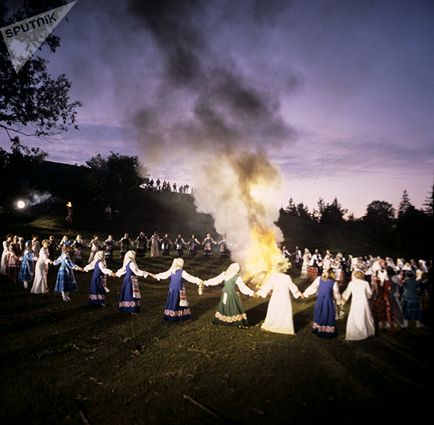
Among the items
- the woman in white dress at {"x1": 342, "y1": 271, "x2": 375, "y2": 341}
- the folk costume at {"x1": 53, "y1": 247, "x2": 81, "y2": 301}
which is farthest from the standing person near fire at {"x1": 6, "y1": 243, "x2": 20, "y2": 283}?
the woman in white dress at {"x1": 342, "y1": 271, "x2": 375, "y2": 341}

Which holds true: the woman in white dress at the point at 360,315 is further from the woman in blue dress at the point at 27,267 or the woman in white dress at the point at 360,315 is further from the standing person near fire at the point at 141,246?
the standing person near fire at the point at 141,246

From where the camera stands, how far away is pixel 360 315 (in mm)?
10305

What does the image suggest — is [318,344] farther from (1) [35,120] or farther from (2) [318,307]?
(1) [35,120]

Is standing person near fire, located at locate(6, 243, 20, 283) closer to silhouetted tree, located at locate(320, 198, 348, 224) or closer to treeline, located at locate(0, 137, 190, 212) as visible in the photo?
treeline, located at locate(0, 137, 190, 212)

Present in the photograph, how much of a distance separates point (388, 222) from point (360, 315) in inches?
3623

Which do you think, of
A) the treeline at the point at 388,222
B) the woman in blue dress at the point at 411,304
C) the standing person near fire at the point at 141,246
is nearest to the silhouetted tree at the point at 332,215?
→ the treeline at the point at 388,222

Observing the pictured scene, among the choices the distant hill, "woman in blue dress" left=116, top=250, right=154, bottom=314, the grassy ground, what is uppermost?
the distant hill

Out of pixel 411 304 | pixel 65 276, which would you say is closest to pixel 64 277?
pixel 65 276

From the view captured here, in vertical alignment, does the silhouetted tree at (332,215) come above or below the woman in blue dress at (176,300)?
above

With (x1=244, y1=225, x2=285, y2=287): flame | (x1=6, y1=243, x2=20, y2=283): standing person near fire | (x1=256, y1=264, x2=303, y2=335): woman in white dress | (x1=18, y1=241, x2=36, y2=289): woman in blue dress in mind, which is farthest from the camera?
(x1=244, y1=225, x2=285, y2=287): flame

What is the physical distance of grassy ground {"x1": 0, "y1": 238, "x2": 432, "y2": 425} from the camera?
5.90 m

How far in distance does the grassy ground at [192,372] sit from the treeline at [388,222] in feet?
74.7

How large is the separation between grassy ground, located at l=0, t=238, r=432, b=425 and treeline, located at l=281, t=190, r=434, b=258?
74.7 feet

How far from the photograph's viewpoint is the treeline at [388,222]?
191ft
